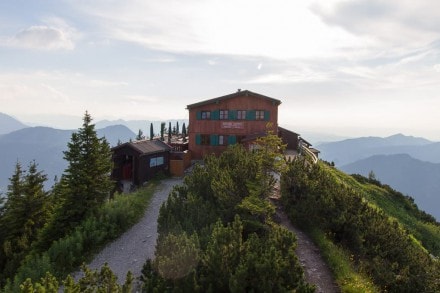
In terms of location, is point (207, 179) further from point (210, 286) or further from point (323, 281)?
point (210, 286)

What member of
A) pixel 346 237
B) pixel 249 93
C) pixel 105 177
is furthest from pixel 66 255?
pixel 249 93

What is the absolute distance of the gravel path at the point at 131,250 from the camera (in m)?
16.3

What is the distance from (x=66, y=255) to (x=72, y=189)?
5.07 metres

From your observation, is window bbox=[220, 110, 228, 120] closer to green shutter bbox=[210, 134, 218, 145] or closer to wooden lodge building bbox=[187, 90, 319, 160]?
wooden lodge building bbox=[187, 90, 319, 160]

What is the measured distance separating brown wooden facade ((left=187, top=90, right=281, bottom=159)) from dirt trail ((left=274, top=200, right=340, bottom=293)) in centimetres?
2187

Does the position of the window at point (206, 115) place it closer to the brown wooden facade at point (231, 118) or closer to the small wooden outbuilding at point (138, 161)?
the brown wooden facade at point (231, 118)

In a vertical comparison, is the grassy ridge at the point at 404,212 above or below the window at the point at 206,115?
below

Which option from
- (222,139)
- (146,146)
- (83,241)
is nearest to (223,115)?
(222,139)

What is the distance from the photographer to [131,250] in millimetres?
18281

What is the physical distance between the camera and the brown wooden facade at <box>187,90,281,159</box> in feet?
128

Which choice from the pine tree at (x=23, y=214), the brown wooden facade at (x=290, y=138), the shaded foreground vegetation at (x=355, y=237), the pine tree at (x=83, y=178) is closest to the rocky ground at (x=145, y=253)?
the shaded foreground vegetation at (x=355, y=237)

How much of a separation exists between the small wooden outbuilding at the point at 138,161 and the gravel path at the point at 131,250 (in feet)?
30.0

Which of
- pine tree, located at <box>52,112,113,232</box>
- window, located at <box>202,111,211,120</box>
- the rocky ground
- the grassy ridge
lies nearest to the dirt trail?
the rocky ground

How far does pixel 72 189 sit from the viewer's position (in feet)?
69.4
